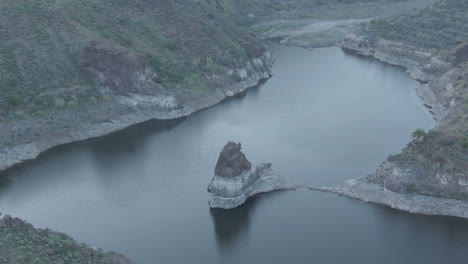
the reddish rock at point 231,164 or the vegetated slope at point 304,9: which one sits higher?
the vegetated slope at point 304,9

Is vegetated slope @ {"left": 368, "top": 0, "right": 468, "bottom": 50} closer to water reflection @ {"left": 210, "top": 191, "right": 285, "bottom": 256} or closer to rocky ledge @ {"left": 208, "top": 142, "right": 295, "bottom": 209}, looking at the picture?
rocky ledge @ {"left": 208, "top": 142, "right": 295, "bottom": 209}

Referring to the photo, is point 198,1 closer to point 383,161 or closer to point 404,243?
point 383,161

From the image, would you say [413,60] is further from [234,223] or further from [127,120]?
[234,223]

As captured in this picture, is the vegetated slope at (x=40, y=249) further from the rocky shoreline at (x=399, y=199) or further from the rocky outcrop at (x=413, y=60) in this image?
the rocky outcrop at (x=413, y=60)

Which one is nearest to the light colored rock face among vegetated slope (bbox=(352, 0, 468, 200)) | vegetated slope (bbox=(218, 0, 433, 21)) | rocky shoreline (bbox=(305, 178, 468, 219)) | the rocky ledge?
the rocky ledge

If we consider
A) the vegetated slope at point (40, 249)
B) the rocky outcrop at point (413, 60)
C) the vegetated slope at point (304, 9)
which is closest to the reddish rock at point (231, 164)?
the vegetated slope at point (40, 249)

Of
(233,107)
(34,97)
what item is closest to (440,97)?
(233,107)

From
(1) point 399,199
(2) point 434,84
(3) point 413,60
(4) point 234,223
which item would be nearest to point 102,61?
(4) point 234,223
